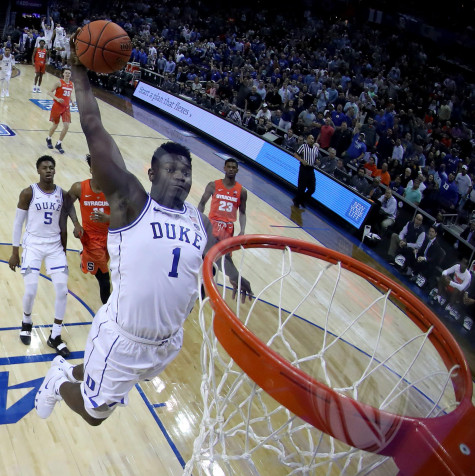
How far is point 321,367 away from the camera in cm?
229

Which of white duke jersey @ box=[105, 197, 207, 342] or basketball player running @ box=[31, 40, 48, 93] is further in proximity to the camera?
basketball player running @ box=[31, 40, 48, 93]

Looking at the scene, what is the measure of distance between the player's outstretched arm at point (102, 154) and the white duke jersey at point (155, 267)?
5.0 inches

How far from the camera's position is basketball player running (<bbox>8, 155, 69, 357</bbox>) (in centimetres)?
404

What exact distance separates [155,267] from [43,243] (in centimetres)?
214

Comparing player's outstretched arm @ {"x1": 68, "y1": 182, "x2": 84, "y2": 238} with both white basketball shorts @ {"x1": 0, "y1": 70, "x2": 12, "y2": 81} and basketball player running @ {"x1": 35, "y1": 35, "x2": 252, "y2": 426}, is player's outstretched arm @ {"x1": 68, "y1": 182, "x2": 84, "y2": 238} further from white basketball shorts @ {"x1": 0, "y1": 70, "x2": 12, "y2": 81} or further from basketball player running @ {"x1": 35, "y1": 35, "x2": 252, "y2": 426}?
white basketball shorts @ {"x1": 0, "y1": 70, "x2": 12, "y2": 81}

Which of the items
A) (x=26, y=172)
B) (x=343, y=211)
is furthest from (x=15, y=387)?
(x=343, y=211)

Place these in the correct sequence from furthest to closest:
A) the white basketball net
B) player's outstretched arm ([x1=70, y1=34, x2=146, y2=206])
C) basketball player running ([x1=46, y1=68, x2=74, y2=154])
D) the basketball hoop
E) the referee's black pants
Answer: the referee's black pants → basketball player running ([x1=46, y1=68, x2=74, y2=154]) → player's outstretched arm ([x1=70, y1=34, x2=146, y2=206]) → the white basketball net → the basketball hoop

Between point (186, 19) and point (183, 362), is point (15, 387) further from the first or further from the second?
point (186, 19)

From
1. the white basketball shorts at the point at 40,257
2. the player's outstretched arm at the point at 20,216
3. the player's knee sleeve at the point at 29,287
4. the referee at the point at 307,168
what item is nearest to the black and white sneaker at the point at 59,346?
the player's knee sleeve at the point at 29,287

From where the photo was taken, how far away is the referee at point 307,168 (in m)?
8.70

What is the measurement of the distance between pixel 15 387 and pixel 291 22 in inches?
247

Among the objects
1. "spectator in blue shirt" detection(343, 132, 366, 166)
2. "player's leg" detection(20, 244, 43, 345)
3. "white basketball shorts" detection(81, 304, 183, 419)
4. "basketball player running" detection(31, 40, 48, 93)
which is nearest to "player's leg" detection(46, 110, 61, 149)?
"basketball player running" detection(31, 40, 48, 93)

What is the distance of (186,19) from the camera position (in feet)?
38.1

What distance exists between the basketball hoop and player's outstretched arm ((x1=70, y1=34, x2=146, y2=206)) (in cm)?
50
